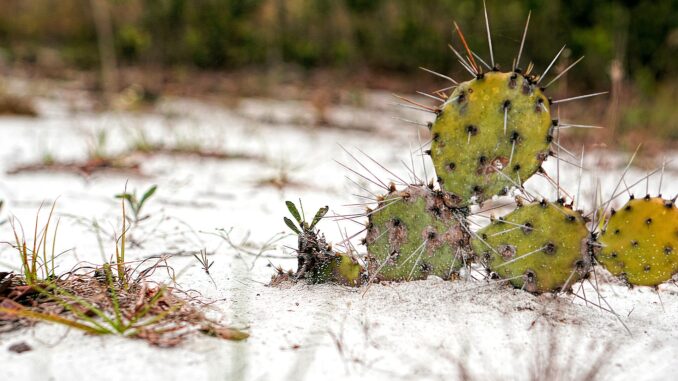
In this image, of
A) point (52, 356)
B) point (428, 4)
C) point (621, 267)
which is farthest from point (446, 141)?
point (428, 4)

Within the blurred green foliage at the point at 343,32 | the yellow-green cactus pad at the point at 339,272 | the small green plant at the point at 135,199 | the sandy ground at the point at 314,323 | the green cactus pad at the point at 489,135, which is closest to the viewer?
the sandy ground at the point at 314,323

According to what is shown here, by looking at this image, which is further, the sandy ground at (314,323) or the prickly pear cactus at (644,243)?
the prickly pear cactus at (644,243)

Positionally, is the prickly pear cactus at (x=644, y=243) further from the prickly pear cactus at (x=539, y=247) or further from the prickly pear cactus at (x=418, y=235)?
the prickly pear cactus at (x=418, y=235)

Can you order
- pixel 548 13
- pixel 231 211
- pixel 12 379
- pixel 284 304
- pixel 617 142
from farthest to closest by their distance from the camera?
pixel 548 13
pixel 617 142
pixel 231 211
pixel 284 304
pixel 12 379

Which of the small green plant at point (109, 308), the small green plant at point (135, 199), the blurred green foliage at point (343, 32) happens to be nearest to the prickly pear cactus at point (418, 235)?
the small green plant at point (109, 308)

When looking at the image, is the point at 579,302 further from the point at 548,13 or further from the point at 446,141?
the point at 548,13

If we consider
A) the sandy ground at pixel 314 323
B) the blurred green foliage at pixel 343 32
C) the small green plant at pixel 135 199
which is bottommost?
the sandy ground at pixel 314 323

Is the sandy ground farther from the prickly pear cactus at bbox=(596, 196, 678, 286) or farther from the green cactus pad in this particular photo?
the green cactus pad
